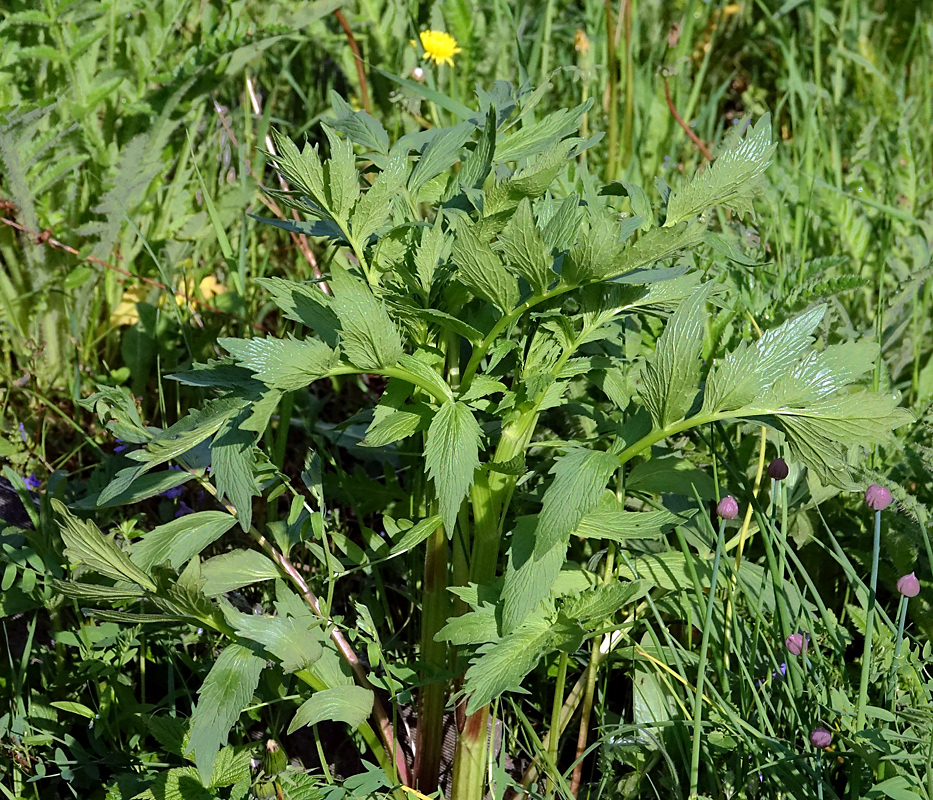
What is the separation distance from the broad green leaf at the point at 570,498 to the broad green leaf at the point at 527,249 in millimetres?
235

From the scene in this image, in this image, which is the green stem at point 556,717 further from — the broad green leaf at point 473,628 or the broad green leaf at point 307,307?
the broad green leaf at point 307,307

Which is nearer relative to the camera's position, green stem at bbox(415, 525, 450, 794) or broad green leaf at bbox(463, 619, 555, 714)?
broad green leaf at bbox(463, 619, 555, 714)

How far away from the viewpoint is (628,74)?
2.49 metres

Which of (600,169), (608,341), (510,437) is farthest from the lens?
(600,169)

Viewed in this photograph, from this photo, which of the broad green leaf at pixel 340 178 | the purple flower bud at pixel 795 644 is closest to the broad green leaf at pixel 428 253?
the broad green leaf at pixel 340 178

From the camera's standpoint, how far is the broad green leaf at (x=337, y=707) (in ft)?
3.94

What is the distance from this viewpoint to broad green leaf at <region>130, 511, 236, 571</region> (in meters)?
1.25

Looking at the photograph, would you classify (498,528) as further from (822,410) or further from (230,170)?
(230,170)

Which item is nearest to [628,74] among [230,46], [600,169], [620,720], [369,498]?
[600,169]

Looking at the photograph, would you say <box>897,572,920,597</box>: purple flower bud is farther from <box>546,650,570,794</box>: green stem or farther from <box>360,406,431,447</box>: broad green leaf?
<box>360,406,431,447</box>: broad green leaf

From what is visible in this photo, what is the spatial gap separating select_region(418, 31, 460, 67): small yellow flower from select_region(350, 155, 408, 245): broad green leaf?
1593 millimetres

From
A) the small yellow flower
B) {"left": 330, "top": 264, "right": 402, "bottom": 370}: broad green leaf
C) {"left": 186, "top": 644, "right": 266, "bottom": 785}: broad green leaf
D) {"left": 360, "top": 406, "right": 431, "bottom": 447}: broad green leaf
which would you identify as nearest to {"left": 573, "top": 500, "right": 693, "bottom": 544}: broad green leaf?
{"left": 360, "top": 406, "right": 431, "bottom": 447}: broad green leaf

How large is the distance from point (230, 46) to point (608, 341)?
49.9 inches

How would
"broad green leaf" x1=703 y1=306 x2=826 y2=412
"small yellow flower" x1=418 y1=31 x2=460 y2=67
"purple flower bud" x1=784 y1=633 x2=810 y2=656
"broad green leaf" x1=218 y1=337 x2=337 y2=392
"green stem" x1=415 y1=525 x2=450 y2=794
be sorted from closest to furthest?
"broad green leaf" x1=218 y1=337 x2=337 y2=392 → "broad green leaf" x1=703 y1=306 x2=826 y2=412 → "purple flower bud" x1=784 y1=633 x2=810 y2=656 → "green stem" x1=415 y1=525 x2=450 y2=794 → "small yellow flower" x1=418 y1=31 x2=460 y2=67
